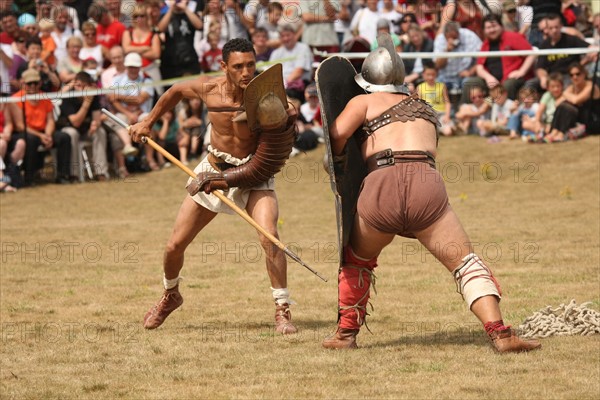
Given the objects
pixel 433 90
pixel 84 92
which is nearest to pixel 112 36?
pixel 84 92

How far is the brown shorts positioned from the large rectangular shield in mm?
149

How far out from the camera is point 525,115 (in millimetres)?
15258

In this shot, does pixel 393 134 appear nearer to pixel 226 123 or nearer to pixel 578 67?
pixel 226 123

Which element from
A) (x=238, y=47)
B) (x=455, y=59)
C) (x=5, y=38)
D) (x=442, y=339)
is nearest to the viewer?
(x=442, y=339)

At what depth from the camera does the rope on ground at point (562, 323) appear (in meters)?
6.86

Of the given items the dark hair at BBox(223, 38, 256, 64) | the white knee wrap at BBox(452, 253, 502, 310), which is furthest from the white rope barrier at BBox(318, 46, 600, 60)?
the white knee wrap at BBox(452, 253, 502, 310)

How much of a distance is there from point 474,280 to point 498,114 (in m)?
9.68

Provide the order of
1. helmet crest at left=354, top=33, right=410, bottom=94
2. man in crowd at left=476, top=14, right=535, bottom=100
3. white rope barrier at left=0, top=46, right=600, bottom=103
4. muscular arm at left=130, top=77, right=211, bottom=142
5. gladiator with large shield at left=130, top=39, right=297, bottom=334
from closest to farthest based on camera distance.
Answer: helmet crest at left=354, top=33, right=410, bottom=94, gladiator with large shield at left=130, top=39, right=297, bottom=334, muscular arm at left=130, top=77, right=211, bottom=142, white rope barrier at left=0, top=46, right=600, bottom=103, man in crowd at left=476, top=14, right=535, bottom=100

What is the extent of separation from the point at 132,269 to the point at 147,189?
5.09 metres

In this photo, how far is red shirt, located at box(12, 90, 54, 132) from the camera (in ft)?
49.4

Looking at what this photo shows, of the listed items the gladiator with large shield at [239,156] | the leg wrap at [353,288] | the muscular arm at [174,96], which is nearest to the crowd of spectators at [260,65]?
the muscular arm at [174,96]

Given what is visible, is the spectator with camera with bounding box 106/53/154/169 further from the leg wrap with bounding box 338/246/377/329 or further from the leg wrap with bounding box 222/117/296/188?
the leg wrap with bounding box 338/246/377/329

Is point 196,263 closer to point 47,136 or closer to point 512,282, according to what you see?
point 512,282

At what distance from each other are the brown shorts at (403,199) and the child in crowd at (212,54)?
414 inches
